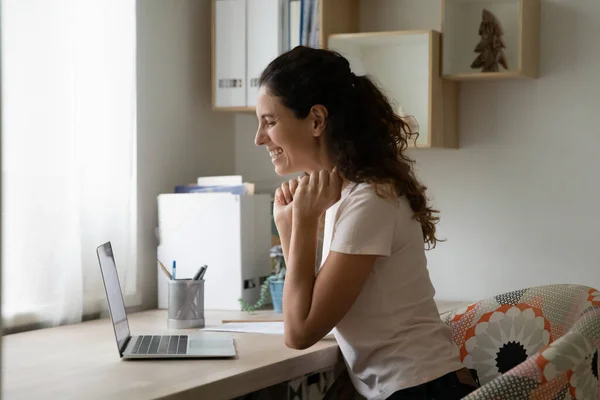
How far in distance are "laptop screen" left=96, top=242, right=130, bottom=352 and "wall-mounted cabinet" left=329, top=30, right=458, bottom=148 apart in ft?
3.40

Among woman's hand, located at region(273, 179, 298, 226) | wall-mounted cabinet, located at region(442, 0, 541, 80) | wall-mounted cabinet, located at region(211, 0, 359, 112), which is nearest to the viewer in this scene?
woman's hand, located at region(273, 179, 298, 226)

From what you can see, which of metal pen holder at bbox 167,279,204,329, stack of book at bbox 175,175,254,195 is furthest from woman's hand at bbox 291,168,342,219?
stack of book at bbox 175,175,254,195

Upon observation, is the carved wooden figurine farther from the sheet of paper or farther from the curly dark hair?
the sheet of paper

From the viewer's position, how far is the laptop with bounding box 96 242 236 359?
1502mm

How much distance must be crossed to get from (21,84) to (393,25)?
1.24m

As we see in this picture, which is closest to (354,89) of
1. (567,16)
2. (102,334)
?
(102,334)

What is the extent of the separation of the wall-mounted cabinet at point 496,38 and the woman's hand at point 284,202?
911 mm

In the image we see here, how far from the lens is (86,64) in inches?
84.0

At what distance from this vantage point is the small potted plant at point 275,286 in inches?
86.5

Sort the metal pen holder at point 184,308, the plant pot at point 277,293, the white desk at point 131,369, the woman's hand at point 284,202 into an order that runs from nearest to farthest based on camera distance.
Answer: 1. the white desk at point 131,369
2. the woman's hand at point 284,202
3. the metal pen holder at point 184,308
4. the plant pot at point 277,293

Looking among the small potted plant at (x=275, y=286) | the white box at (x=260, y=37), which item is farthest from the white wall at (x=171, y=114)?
the small potted plant at (x=275, y=286)

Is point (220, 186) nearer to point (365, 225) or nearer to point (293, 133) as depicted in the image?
point (293, 133)

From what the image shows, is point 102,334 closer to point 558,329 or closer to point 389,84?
point 558,329

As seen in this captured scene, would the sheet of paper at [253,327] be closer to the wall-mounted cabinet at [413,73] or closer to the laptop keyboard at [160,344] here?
the laptop keyboard at [160,344]
